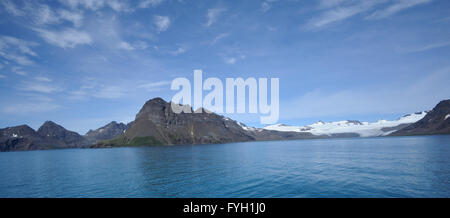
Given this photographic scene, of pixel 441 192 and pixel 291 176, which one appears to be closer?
pixel 441 192

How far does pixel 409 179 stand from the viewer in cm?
4359

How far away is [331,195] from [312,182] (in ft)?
31.9
